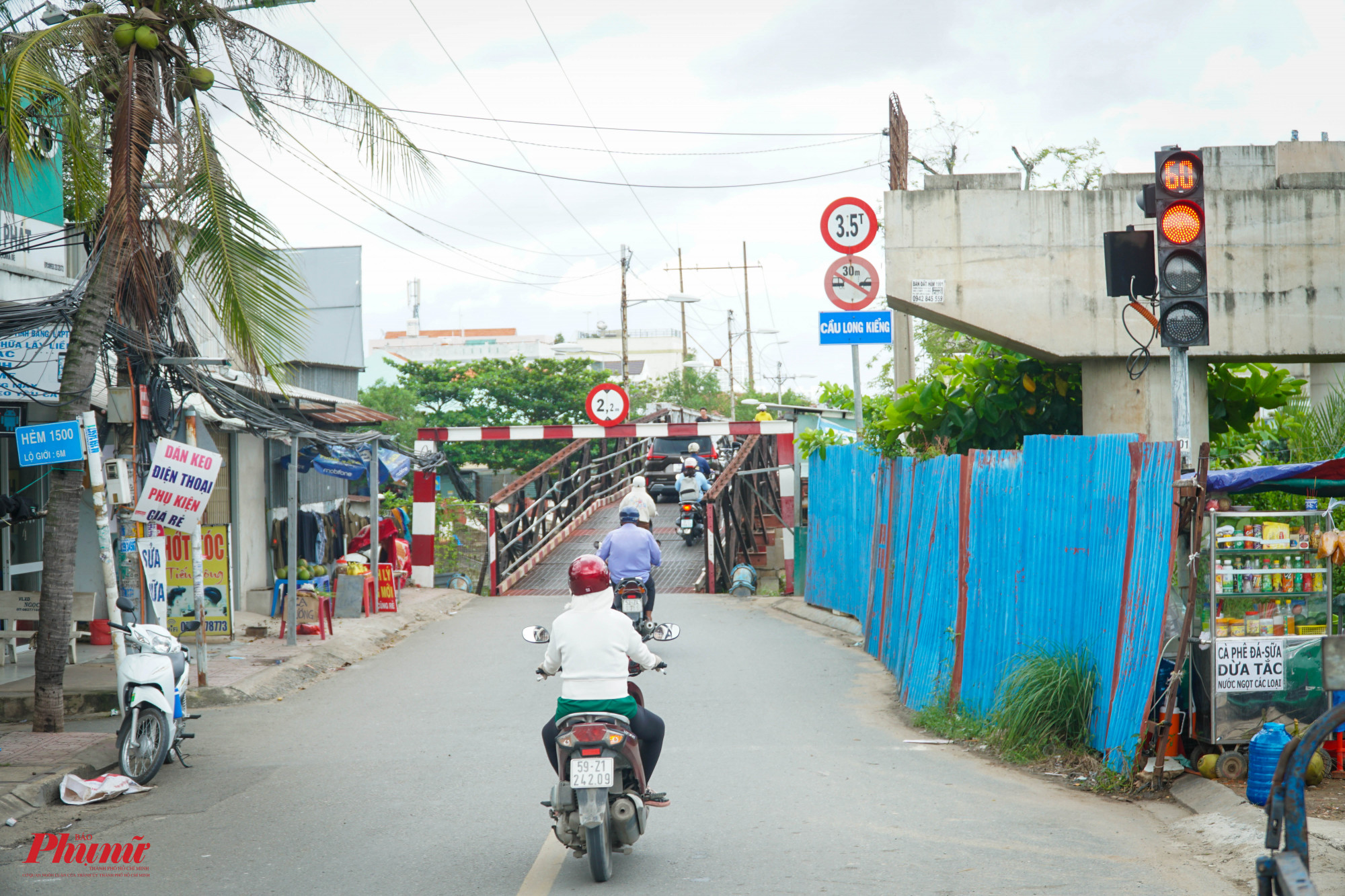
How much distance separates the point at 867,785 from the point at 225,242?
635cm

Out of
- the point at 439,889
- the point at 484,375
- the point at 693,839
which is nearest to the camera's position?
the point at 439,889

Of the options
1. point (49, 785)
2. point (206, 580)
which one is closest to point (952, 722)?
point (49, 785)

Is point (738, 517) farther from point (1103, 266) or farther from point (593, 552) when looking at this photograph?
point (1103, 266)

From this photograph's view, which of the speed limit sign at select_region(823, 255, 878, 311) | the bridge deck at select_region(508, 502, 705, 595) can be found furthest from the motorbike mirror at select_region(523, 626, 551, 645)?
the bridge deck at select_region(508, 502, 705, 595)

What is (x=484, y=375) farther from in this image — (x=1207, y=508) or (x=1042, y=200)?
(x=1207, y=508)

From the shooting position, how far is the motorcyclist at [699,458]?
92.1 ft

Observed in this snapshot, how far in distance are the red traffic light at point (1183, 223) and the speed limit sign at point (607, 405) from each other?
54.4ft

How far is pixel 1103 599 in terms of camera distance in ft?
23.5

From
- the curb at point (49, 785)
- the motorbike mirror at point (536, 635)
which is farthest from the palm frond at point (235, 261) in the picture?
the motorbike mirror at point (536, 635)

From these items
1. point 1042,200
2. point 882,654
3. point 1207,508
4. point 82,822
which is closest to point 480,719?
point 82,822

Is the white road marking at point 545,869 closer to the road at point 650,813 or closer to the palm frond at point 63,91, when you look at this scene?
the road at point 650,813

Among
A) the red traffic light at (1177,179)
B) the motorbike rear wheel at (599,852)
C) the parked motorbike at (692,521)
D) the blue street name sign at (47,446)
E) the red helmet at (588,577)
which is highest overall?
the red traffic light at (1177,179)

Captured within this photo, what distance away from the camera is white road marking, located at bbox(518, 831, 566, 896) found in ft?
16.9

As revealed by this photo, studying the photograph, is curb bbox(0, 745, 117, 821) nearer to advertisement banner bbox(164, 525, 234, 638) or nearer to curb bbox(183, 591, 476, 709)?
curb bbox(183, 591, 476, 709)
